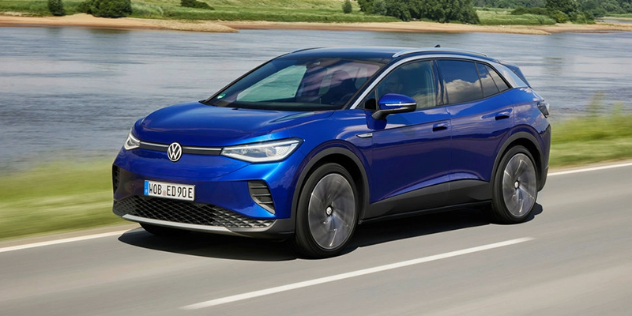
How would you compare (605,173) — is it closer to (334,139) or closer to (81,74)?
(334,139)

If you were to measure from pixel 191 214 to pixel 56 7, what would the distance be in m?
85.0

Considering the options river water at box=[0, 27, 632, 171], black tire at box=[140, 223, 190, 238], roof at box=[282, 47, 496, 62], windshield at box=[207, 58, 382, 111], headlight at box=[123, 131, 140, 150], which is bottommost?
river water at box=[0, 27, 632, 171]

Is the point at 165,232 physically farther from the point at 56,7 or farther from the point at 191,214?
the point at 56,7

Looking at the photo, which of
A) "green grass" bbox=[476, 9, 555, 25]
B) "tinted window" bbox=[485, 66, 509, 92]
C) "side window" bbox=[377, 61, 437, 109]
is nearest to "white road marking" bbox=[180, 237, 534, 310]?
"side window" bbox=[377, 61, 437, 109]

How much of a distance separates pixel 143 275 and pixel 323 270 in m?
1.22

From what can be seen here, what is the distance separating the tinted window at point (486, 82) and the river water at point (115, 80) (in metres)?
9.99

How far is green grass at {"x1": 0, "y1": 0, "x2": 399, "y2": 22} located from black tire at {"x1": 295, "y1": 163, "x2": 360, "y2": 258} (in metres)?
85.2

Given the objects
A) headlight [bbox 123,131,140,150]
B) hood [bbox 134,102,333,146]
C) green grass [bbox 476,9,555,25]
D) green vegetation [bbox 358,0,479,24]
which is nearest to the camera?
hood [bbox 134,102,333,146]

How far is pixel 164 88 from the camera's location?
3609 centimetres

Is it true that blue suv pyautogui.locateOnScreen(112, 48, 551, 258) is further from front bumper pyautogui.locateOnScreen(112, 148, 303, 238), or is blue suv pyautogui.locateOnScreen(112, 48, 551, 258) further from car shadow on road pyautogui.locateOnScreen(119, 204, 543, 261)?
car shadow on road pyautogui.locateOnScreen(119, 204, 543, 261)

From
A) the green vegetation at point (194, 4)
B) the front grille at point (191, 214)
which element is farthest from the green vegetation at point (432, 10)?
the front grille at point (191, 214)

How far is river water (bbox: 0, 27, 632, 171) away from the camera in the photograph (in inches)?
889

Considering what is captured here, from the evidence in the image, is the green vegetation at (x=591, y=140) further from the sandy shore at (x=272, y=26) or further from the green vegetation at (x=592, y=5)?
the green vegetation at (x=592, y=5)

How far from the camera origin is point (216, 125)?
737 centimetres
